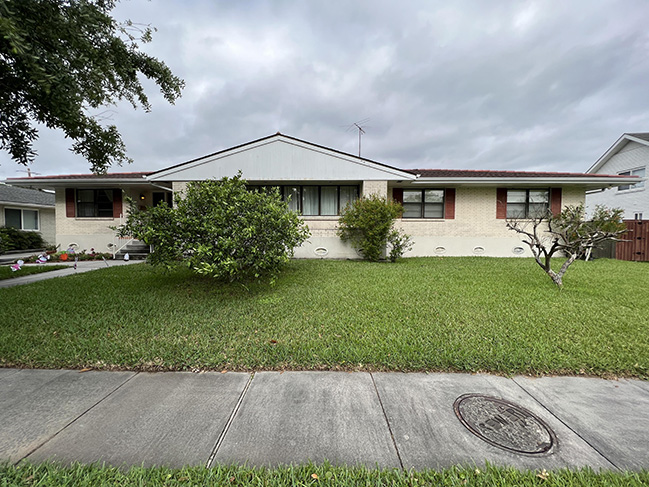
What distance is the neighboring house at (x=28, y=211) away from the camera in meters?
15.5

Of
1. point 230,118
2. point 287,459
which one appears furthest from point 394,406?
point 230,118

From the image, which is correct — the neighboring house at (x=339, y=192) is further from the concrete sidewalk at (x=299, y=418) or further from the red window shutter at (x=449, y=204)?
the concrete sidewalk at (x=299, y=418)

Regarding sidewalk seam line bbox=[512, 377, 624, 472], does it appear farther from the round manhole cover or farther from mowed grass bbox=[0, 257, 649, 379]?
mowed grass bbox=[0, 257, 649, 379]

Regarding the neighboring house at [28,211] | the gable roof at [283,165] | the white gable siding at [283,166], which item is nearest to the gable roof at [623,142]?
the gable roof at [283,165]

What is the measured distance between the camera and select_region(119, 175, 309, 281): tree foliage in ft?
15.3

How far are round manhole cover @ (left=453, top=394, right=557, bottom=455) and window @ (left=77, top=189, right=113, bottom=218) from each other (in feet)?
52.3

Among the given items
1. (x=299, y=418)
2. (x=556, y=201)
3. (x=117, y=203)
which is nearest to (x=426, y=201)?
(x=556, y=201)

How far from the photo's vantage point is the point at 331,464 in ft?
5.55

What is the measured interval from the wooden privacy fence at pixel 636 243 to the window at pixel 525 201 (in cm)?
322

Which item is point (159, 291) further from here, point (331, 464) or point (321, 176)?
point (321, 176)

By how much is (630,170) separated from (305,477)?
23.8 m

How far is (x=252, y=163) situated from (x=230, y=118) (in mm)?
11523

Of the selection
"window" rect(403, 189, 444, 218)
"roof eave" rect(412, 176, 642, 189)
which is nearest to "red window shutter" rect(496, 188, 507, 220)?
"roof eave" rect(412, 176, 642, 189)

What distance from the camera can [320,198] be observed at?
447 inches
